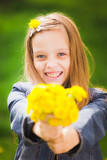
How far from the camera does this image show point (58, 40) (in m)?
1.43

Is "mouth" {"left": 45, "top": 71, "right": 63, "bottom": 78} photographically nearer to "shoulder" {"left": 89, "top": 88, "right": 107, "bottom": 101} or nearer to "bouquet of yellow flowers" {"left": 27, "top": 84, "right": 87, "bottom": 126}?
"shoulder" {"left": 89, "top": 88, "right": 107, "bottom": 101}

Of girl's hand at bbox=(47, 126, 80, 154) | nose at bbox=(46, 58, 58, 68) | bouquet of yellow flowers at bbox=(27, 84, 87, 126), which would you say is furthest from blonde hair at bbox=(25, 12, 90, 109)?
bouquet of yellow flowers at bbox=(27, 84, 87, 126)

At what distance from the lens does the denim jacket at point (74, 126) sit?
1.13 meters

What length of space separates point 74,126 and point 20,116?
24 centimetres

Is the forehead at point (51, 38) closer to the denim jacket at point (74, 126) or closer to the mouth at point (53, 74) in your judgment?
the mouth at point (53, 74)

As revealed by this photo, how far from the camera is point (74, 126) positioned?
116cm

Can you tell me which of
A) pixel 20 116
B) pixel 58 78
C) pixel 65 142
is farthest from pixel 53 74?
pixel 65 142

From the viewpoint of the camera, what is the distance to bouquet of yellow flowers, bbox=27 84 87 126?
87 centimetres

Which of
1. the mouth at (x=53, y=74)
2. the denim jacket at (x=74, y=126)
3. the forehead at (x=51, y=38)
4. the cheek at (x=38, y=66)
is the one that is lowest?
the denim jacket at (x=74, y=126)

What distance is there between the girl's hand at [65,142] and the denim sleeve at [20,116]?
0.08 m

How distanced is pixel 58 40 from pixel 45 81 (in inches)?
8.0

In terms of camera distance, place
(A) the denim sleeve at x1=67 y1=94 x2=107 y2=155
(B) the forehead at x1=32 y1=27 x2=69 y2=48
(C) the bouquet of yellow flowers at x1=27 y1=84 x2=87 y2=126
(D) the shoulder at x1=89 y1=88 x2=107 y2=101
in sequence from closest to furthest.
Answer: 1. (C) the bouquet of yellow flowers at x1=27 y1=84 x2=87 y2=126
2. (A) the denim sleeve at x1=67 y1=94 x2=107 y2=155
3. (B) the forehead at x1=32 y1=27 x2=69 y2=48
4. (D) the shoulder at x1=89 y1=88 x2=107 y2=101

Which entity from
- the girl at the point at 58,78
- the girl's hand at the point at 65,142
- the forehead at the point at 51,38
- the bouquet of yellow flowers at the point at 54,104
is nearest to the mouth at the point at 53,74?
the girl at the point at 58,78

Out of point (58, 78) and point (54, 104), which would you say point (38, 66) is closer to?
point (58, 78)
